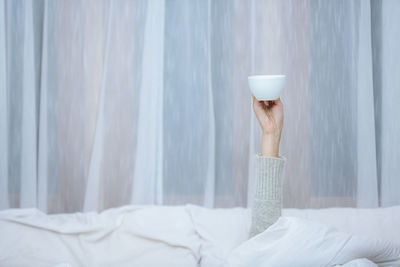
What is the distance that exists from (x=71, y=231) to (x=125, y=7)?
932 millimetres

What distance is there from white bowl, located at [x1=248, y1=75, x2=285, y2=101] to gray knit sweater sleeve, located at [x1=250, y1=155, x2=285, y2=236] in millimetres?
154

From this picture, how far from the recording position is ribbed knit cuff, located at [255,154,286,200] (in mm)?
1152

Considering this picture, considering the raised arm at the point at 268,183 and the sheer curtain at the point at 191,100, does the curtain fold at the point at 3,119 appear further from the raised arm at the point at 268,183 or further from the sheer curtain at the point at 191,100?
the raised arm at the point at 268,183

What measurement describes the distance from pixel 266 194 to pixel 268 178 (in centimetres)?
4

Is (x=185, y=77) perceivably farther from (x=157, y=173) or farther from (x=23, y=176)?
(x=23, y=176)

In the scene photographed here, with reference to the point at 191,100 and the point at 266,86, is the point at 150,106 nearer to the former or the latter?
the point at 191,100

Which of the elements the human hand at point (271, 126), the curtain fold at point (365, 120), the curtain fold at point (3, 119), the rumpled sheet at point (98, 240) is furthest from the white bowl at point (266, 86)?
the curtain fold at point (3, 119)

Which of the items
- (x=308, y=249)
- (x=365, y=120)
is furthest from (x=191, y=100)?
(x=308, y=249)

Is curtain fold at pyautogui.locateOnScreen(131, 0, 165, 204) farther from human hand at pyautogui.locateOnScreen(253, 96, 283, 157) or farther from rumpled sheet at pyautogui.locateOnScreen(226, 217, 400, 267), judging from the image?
rumpled sheet at pyautogui.locateOnScreen(226, 217, 400, 267)

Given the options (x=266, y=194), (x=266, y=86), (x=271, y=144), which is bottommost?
(x=266, y=194)

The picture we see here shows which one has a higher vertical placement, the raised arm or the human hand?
the human hand

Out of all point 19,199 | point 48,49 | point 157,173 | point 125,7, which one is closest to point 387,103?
point 157,173

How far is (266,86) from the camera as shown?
3.76ft

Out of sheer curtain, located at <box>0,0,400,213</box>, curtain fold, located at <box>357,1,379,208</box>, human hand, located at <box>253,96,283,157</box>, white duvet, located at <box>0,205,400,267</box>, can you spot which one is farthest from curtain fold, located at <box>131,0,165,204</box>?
curtain fold, located at <box>357,1,379,208</box>
